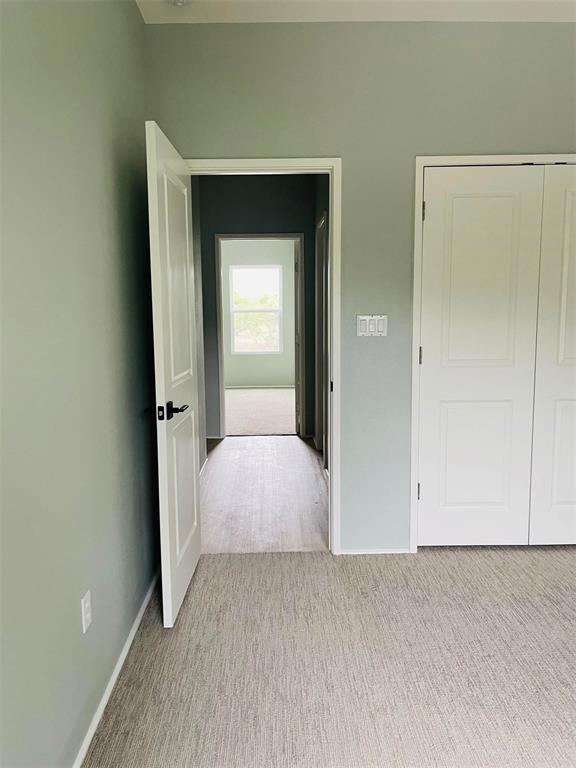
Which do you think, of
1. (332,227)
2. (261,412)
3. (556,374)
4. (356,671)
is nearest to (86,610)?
(356,671)

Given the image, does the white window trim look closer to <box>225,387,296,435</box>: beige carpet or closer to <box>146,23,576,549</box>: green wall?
<box>225,387,296,435</box>: beige carpet

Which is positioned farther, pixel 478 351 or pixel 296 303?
pixel 296 303

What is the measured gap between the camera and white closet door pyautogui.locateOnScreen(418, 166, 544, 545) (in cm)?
275

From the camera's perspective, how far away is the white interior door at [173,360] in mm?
2074

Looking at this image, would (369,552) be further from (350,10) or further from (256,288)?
(256,288)

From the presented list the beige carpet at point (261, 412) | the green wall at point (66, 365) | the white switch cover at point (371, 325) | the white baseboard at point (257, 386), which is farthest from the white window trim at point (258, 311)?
the green wall at point (66, 365)

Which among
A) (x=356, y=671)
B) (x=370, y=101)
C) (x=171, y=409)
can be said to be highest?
(x=370, y=101)

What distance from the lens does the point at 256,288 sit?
8.91m

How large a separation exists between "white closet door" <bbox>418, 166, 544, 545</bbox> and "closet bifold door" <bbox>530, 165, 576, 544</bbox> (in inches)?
2.1

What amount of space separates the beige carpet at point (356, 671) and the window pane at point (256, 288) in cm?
652

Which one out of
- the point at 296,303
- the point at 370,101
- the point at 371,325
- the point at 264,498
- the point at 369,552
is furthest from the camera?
the point at 296,303

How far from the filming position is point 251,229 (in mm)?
5398

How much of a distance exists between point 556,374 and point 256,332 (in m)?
6.51

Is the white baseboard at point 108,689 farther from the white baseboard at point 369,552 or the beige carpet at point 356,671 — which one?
the white baseboard at point 369,552
